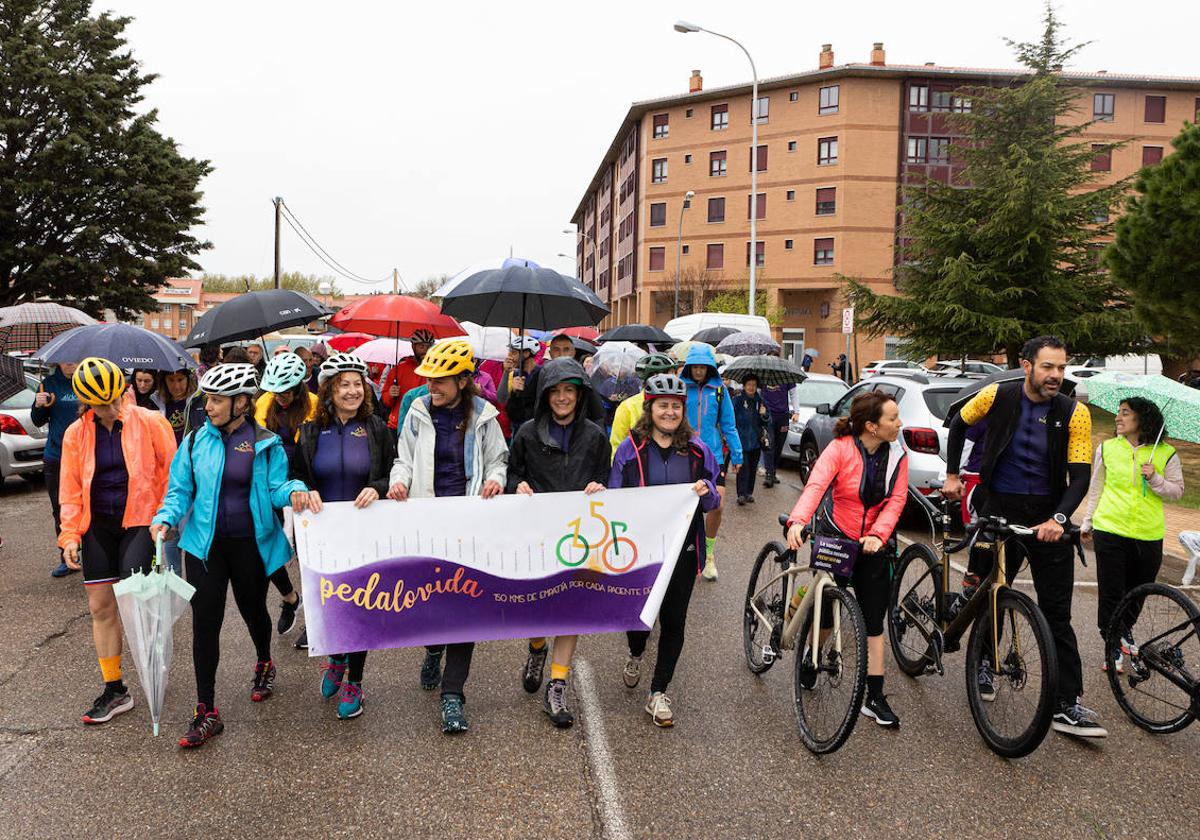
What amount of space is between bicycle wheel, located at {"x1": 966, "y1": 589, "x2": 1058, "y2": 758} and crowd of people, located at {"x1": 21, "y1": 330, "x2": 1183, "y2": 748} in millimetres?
104

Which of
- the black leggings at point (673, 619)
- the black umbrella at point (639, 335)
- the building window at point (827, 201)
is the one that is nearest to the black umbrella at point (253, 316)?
the black leggings at point (673, 619)

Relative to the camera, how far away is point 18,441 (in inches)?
420

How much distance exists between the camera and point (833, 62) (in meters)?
53.6

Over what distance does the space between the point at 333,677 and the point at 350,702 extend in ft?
1.03

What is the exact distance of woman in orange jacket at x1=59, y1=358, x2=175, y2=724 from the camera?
4.12m

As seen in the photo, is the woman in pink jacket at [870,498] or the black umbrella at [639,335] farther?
the black umbrella at [639,335]

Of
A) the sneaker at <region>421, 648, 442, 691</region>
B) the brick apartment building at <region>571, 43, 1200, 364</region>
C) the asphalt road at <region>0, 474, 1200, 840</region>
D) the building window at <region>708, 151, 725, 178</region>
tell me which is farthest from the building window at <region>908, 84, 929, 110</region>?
the sneaker at <region>421, 648, 442, 691</region>

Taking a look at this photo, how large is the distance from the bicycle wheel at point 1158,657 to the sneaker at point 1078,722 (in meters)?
0.31

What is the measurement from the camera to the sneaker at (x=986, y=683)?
4.07 meters

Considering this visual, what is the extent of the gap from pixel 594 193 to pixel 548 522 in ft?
281

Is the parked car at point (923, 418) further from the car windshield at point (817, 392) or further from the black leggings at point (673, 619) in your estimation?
the black leggings at point (673, 619)

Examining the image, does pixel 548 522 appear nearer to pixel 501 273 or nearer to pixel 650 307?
→ pixel 501 273

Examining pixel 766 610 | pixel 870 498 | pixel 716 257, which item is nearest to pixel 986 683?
pixel 870 498

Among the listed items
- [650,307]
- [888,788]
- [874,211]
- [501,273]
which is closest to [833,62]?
[874,211]
